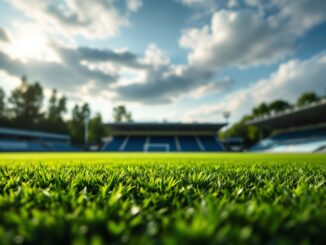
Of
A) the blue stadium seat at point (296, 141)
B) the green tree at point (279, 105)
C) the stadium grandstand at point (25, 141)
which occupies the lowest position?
the blue stadium seat at point (296, 141)

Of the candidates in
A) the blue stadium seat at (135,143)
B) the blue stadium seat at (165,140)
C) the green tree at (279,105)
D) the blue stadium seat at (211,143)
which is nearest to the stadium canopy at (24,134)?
the blue stadium seat at (135,143)

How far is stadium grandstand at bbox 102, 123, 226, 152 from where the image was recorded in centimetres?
4575

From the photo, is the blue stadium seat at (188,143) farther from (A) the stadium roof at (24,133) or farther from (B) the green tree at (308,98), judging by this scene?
(A) the stadium roof at (24,133)

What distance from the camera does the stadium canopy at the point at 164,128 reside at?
1797 inches

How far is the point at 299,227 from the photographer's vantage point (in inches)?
35.5

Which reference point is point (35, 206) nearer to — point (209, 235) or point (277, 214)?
point (209, 235)

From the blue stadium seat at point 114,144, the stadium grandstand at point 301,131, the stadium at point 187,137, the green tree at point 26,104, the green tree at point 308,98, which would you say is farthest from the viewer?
the green tree at point 26,104

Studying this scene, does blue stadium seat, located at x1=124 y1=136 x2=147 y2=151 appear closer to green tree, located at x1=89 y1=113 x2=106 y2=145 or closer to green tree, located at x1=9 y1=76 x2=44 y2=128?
green tree, located at x1=89 y1=113 x2=106 y2=145

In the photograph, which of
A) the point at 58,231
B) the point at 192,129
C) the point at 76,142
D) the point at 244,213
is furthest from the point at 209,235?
the point at 76,142

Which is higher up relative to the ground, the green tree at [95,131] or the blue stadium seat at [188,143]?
the green tree at [95,131]

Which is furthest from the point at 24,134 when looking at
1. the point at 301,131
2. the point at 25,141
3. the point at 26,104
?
the point at 301,131

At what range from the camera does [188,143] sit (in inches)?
1900

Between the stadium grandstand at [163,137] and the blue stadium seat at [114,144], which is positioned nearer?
the stadium grandstand at [163,137]

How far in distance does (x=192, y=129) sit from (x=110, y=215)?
161 feet
